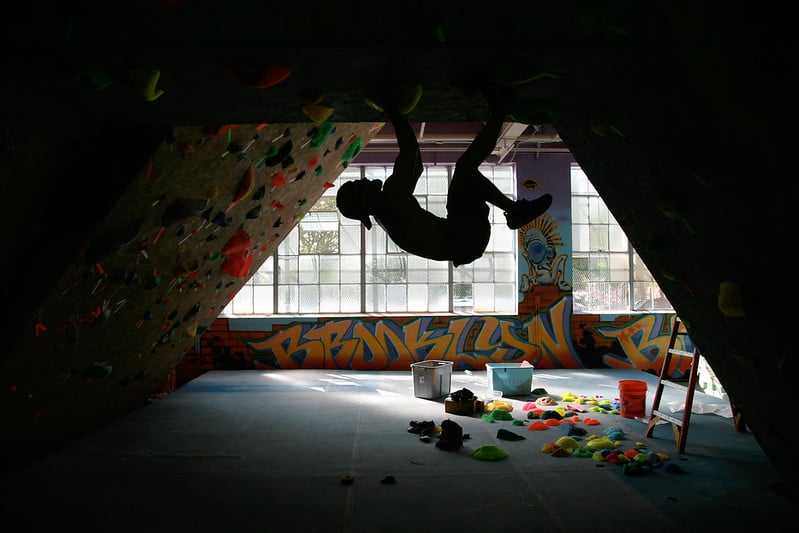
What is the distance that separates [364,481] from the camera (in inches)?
122

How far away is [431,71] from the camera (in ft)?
5.59

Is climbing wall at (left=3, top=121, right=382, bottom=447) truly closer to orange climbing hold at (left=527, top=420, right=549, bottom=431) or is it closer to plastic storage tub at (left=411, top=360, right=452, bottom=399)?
plastic storage tub at (left=411, top=360, right=452, bottom=399)

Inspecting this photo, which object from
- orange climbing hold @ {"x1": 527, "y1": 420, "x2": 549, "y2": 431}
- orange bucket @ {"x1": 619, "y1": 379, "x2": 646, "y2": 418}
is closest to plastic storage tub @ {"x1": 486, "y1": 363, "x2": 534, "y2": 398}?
orange bucket @ {"x1": 619, "y1": 379, "x2": 646, "y2": 418}

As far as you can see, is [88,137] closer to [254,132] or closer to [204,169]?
[204,169]

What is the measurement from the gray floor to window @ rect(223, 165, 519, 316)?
324 cm

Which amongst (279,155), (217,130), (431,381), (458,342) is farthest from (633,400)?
(217,130)

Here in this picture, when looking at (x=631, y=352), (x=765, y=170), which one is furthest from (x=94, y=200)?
(x=631, y=352)

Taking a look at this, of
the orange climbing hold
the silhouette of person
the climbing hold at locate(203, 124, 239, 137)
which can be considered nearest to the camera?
the silhouette of person

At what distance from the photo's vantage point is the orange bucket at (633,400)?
4.56m

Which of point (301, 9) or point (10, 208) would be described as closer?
point (301, 9)

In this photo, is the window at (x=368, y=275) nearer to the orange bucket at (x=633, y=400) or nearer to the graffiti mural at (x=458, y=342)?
Answer: the graffiti mural at (x=458, y=342)

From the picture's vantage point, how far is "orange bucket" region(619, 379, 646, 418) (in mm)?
4559

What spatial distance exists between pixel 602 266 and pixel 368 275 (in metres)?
3.51

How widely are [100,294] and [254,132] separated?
1160 mm
